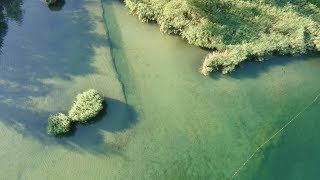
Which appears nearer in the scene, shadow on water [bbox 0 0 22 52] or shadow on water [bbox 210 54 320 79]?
shadow on water [bbox 210 54 320 79]

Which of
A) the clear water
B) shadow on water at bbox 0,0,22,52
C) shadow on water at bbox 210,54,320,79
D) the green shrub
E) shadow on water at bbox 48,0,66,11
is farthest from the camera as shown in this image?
shadow on water at bbox 48,0,66,11

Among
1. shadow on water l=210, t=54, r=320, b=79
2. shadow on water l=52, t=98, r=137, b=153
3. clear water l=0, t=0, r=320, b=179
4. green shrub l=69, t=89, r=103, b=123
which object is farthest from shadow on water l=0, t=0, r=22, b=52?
shadow on water l=210, t=54, r=320, b=79

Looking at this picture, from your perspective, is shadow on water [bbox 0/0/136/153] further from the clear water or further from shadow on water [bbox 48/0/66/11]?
shadow on water [bbox 48/0/66/11]

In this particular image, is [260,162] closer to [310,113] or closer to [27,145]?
[310,113]

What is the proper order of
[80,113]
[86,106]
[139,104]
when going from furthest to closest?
[139,104]
[86,106]
[80,113]

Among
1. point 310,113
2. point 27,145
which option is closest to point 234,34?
point 310,113

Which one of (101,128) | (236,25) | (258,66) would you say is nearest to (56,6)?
(101,128)

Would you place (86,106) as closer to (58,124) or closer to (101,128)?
(101,128)
